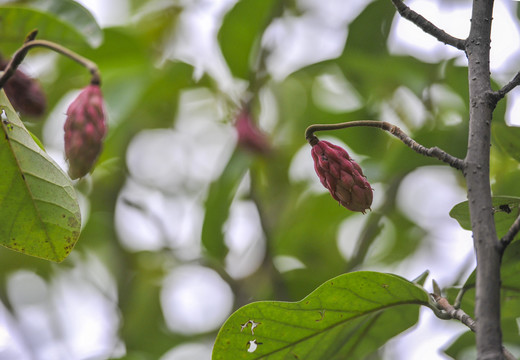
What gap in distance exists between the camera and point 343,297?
1041 millimetres

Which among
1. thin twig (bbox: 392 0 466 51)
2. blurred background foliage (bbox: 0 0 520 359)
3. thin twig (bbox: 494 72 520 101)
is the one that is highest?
thin twig (bbox: 392 0 466 51)

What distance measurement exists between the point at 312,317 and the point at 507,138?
19.4 inches

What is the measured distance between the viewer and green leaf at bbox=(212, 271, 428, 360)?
103 centimetres

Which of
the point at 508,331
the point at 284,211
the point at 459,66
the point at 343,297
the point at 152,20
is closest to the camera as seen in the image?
the point at 343,297

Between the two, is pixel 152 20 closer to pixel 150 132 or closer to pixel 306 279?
pixel 150 132

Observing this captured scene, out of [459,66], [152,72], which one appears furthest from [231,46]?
[459,66]

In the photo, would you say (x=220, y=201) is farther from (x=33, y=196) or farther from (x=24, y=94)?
(x=33, y=196)

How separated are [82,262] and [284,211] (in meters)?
0.83

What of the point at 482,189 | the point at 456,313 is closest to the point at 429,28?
the point at 482,189

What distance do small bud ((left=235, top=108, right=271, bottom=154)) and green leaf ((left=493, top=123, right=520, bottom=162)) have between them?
39.5 inches

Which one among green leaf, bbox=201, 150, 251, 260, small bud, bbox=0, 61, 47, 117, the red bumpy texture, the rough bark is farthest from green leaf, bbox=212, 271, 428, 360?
green leaf, bbox=201, 150, 251, 260

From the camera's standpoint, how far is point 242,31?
7.18ft

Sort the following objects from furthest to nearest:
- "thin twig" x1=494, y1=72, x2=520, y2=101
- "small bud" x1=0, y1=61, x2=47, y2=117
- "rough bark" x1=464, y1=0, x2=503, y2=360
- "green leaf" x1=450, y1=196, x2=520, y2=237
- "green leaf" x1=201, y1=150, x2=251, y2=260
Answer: "green leaf" x1=201, y1=150, x2=251, y2=260 < "small bud" x1=0, y1=61, x2=47, y2=117 < "green leaf" x1=450, y1=196, x2=520, y2=237 < "thin twig" x1=494, y1=72, x2=520, y2=101 < "rough bark" x1=464, y1=0, x2=503, y2=360

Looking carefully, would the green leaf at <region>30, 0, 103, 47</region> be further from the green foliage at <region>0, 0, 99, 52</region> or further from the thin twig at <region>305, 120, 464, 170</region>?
the thin twig at <region>305, 120, 464, 170</region>
